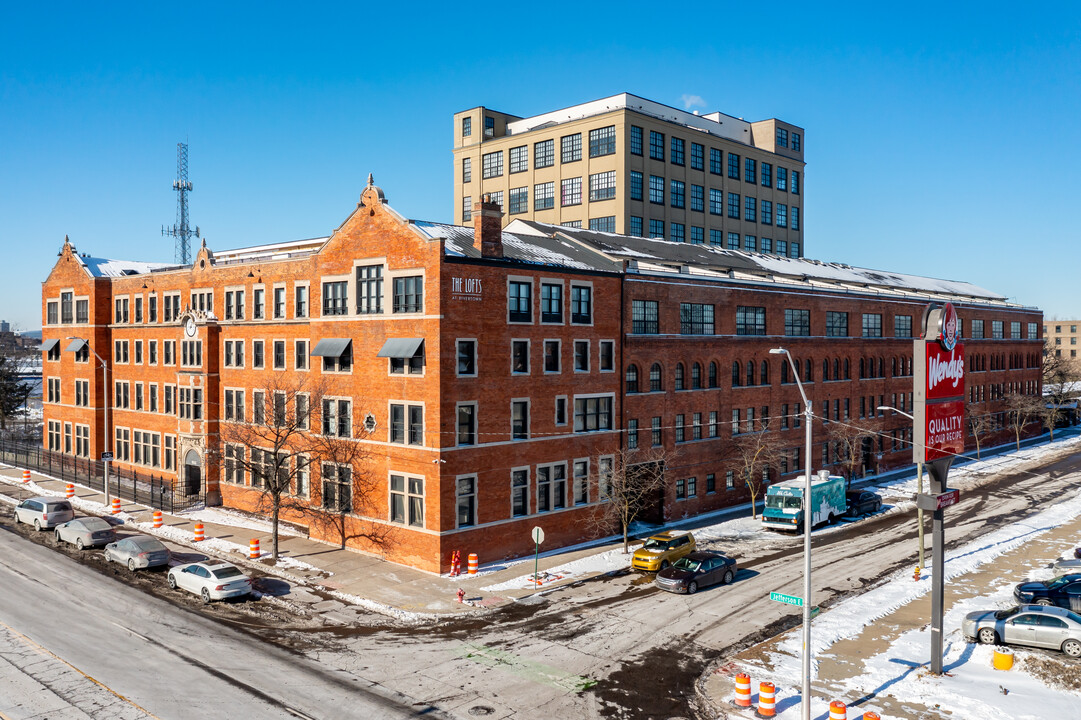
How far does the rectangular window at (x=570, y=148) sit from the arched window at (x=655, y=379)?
33.3 metres

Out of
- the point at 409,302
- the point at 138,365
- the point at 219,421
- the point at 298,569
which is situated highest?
the point at 409,302

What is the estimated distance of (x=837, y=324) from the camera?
2448 inches

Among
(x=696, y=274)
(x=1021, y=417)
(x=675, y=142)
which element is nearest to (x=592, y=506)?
(x=696, y=274)

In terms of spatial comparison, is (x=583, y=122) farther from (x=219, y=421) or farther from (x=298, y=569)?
(x=298, y=569)

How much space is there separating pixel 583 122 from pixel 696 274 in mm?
26370

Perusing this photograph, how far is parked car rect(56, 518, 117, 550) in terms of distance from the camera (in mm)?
40750

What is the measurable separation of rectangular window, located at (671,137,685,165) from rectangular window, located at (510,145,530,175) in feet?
47.5

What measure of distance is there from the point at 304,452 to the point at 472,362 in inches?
518

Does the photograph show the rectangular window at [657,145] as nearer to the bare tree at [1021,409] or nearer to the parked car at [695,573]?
the bare tree at [1021,409]

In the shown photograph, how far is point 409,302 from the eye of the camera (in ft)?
128

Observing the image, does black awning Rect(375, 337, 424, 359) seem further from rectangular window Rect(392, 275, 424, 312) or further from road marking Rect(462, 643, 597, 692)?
road marking Rect(462, 643, 597, 692)

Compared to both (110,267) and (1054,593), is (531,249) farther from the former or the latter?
(110,267)

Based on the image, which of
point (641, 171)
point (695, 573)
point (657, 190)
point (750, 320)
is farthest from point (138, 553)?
point (657, 190)

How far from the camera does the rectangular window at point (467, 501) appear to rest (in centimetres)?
3766
